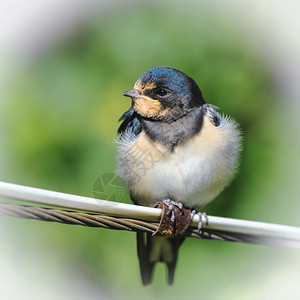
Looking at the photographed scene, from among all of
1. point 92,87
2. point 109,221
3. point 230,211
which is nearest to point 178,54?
point 92,87

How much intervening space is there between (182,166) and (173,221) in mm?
395

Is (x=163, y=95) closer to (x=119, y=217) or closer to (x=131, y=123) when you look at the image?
(x=131, y=123)

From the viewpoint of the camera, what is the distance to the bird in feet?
6.71

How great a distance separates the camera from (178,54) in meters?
2.56

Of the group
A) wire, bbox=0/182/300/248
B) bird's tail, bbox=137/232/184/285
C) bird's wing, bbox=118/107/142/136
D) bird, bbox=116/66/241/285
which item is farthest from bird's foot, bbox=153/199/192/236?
bird's tail, bbox=137/232/184/285

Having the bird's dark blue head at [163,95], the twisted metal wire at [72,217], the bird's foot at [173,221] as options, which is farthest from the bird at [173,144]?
the twisted metal wire at [72,217]

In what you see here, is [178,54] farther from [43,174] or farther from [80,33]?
[43,174]

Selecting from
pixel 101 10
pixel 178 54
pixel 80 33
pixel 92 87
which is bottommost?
pixel 92 87

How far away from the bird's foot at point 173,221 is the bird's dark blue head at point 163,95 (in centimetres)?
51

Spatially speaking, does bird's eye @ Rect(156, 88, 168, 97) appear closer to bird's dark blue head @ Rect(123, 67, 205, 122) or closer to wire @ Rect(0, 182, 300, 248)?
bird's dark blue head @ Rect(123, 67, 205, 122)

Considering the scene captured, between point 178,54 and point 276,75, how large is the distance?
0.68 m

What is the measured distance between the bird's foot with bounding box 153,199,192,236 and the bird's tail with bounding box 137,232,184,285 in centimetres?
59

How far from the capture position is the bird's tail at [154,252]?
240cm

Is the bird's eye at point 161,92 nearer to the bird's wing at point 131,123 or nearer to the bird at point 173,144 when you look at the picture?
the bird at point 173,144
